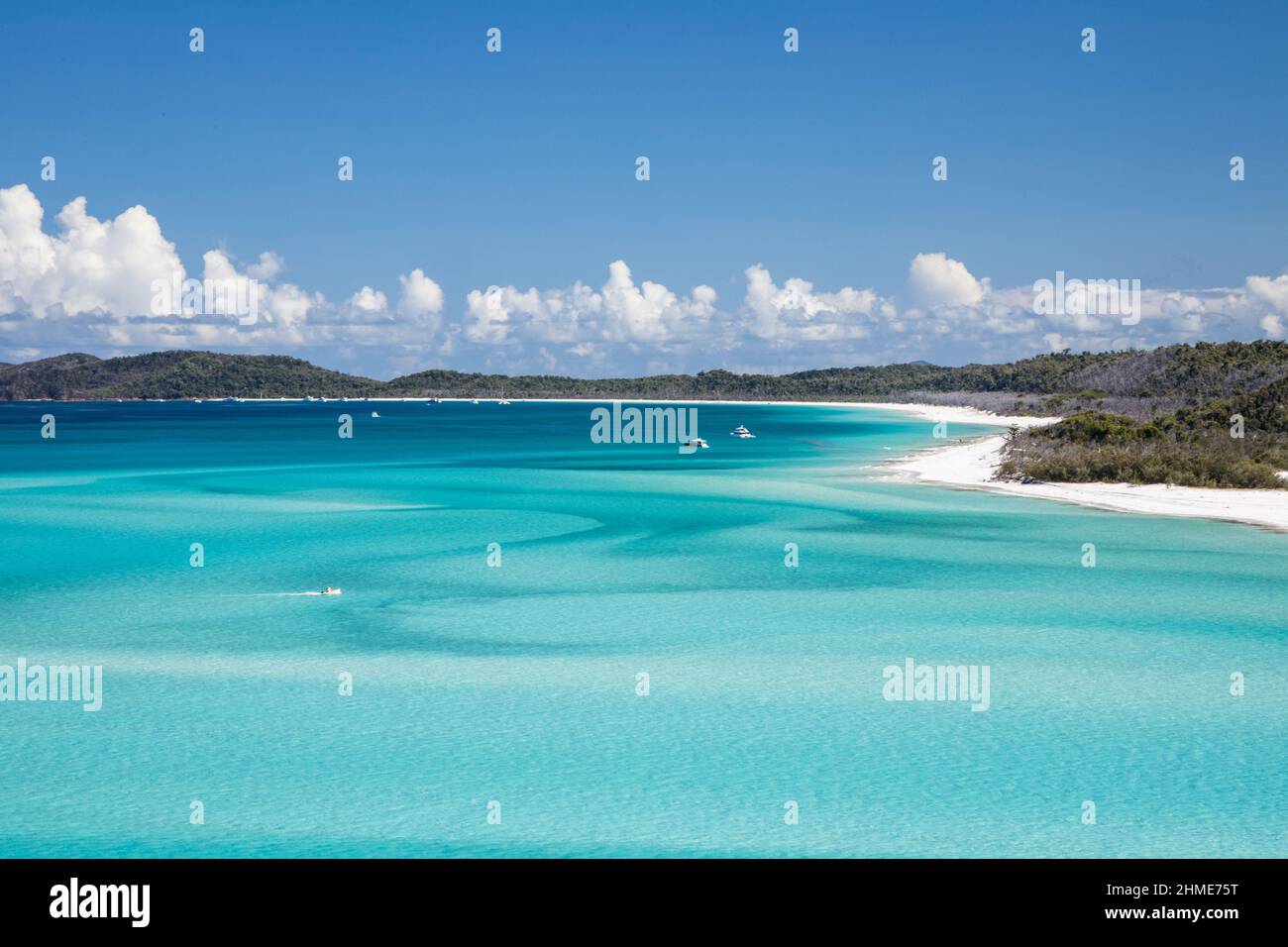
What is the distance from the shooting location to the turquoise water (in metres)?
11.3

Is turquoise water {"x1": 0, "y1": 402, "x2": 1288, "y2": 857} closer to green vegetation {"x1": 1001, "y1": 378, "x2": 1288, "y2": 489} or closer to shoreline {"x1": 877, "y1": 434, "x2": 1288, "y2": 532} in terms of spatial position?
shoreline {"x1": 877, "y1": 434, "x2": 1288, "y2": 532}

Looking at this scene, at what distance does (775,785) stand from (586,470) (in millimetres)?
46402

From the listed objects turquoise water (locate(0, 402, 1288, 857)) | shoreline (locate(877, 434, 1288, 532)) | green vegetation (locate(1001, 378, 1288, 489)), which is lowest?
turquoise water (locate(0, 402, 1288, 857))

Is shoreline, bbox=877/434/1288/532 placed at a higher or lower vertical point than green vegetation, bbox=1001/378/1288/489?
lower

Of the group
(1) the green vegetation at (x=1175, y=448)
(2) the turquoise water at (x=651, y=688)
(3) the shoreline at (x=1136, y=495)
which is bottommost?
(2) the turquoise water at (x=651, y=688)

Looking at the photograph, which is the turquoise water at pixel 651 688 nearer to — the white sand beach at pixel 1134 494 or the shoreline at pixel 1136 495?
the shoreline at pixel 1136 495

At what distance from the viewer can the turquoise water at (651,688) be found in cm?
1128

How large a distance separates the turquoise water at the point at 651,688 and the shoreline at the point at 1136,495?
1.73 m

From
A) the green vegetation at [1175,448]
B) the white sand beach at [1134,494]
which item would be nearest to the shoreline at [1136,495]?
the white sand beach at [1134,494]

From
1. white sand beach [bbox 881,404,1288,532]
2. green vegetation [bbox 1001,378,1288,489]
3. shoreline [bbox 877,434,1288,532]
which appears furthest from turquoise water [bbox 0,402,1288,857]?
green vegetation [bbox 1001,378,1288,489]

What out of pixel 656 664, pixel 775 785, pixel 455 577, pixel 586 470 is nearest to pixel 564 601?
pixel 455 577
